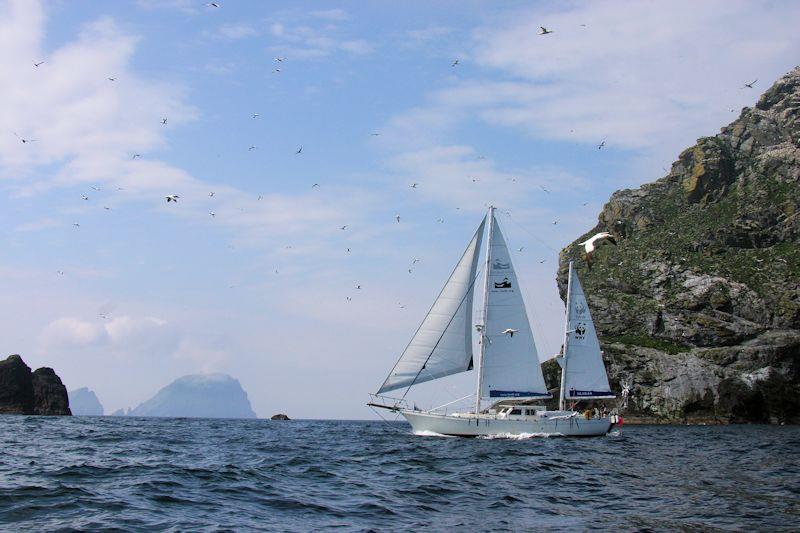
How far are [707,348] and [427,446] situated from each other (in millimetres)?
71959

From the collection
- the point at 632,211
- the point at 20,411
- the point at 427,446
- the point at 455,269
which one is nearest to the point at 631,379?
the point at 632,211

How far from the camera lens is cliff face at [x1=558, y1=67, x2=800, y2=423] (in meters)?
94.1

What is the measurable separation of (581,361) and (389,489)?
39042mm

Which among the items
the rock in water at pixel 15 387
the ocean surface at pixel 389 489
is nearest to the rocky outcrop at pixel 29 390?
the rock in water at pixel 15 387

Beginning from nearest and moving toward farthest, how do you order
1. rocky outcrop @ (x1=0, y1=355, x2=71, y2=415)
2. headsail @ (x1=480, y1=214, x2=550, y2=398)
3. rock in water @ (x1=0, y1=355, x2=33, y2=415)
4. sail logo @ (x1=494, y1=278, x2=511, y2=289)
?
headsail @ (x1=480, y1=214, x2=550, y2=398)
sail logo @ (x1=494, y1=278, x2=511, y2=289)
rock in water @ (x1=0, y1=355, x2=33, y2=415)
rocky outcrop @ (x1=0, y1=355, x2=71, y2=415)

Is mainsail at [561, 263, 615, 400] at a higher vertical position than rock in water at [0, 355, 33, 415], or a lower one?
higher

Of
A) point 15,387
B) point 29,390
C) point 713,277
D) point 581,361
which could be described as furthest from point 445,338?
point 29,390

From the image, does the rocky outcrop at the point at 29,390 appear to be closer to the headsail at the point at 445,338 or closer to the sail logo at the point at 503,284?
the headsail at the point at 445,338

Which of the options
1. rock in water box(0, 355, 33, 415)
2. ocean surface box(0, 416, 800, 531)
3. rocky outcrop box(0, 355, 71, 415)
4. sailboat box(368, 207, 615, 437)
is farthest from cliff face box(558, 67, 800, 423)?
rock in water box(0, 355, 33, 415)

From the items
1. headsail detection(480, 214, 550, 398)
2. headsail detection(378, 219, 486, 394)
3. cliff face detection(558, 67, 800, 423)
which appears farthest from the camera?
cliff face detection(558, 67, 800, 423)

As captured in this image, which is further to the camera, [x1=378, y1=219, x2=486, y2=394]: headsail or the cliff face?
the cliff face

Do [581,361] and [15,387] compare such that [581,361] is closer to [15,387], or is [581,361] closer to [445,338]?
[445,338]

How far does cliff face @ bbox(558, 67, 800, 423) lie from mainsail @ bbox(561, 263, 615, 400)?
134 feet

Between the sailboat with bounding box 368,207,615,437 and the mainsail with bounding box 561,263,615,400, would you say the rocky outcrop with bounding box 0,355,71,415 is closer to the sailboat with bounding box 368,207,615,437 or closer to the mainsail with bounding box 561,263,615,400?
the sailboat with bounding box 368,207,615,437
